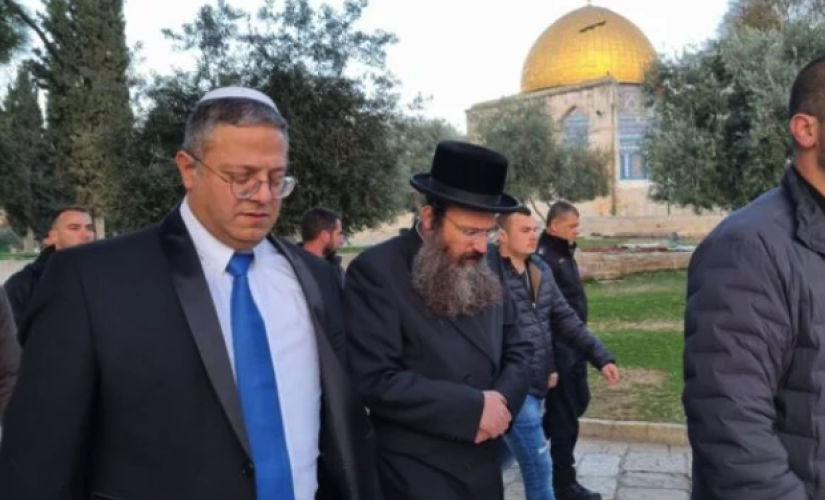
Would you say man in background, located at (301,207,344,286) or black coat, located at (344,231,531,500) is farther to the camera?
man in background, located at (301,207,344,286)

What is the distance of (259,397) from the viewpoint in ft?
6.68

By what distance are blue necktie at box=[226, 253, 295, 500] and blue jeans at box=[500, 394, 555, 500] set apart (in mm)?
2304

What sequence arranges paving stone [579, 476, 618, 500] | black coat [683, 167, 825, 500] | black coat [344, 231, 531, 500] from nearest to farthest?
black coat [683, 167, 825, 500]
black coat [344, 231, 531, 500]
paving stone [579, 476, 618, 500]

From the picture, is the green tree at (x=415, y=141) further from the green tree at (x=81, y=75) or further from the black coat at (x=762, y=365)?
the black coat at (x=762, y=365)

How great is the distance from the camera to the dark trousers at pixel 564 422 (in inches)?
207

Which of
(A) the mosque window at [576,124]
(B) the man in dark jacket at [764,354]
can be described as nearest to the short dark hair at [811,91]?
(B) the man in dark jacket at [764,354]

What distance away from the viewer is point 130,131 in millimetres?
18312

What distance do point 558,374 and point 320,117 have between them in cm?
1325

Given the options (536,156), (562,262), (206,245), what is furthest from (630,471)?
(536,156)

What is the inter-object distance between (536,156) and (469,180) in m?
43.7

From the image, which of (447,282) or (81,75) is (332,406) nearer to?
(447,282)

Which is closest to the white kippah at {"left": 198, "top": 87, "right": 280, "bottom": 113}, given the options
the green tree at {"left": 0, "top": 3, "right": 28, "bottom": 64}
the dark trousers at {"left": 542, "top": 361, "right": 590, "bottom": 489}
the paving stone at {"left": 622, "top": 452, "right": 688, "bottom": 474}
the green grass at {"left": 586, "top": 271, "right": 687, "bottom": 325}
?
the dark trousers at {"left": 542, "top": 361, "right": 590, "bottom": 489}

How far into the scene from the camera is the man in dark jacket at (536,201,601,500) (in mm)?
5242

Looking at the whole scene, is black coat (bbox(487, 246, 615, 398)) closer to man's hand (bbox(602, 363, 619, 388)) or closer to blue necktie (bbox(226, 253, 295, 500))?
man's hand (bbox(602, 363, 619, 388))
